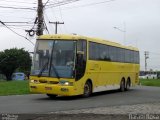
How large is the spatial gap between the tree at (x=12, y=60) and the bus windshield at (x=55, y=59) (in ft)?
270

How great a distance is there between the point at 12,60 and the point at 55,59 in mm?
84156

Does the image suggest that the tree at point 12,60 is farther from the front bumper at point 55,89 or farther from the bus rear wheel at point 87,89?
the front bumper at point 55,89

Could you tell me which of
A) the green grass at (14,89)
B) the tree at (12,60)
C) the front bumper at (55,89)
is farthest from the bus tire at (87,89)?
the tree at (12,60)

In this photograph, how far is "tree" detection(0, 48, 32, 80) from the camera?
105 metres

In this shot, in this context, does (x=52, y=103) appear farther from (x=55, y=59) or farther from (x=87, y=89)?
(x=87, y=89)

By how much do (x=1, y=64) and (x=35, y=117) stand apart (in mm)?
91835

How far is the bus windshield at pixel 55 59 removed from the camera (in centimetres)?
2257

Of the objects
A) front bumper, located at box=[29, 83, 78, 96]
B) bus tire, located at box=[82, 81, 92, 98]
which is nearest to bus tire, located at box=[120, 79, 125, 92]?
bus tire, located at box=[82, 81, 92, 98]

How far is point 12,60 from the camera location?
105750 millimetres

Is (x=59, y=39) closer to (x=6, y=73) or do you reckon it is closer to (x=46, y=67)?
(x=46, y=67)

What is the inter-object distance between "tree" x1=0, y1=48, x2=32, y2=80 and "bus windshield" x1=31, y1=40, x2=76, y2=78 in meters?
82.4

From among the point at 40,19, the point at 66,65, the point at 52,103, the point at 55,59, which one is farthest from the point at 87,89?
the point at 40,19

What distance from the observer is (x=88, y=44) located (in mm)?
24344

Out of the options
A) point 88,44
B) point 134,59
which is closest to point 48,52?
point 88,44
